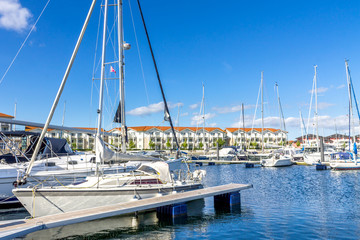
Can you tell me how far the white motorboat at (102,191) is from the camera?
1274 centimetres

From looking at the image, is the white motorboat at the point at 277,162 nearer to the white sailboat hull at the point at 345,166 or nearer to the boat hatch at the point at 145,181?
the white sailboat hull at the point at 345,166

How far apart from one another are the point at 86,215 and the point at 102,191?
2.17 meters

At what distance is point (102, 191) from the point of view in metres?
13.7

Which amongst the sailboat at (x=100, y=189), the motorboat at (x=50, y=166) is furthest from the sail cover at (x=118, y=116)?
the motorboat at (x=50, y=166)

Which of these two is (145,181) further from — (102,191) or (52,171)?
(52,171)

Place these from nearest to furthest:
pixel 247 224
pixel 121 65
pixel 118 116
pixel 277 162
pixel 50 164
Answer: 1. pixel 247 224
2. pixel 118 116
3. pixel 121 65
4. pixel 50 164
5. pixel 277 162

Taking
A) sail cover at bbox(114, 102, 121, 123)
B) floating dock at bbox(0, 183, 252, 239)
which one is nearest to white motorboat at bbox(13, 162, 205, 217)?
floating dock at bbox(0, 183, 252, 239)

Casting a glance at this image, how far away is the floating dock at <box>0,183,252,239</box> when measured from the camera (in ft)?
32.9

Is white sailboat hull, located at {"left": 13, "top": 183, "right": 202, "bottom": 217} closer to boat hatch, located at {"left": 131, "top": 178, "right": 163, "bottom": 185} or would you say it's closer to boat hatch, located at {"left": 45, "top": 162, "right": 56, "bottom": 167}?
boat hatch, located at {"left": 131, "top": 178, "right": 163, "bottom": 185}

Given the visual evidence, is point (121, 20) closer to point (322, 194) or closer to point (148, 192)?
point (148, 192)

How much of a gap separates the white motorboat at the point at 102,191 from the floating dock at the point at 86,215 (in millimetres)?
648

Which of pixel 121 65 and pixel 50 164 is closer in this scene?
pixel 121 65

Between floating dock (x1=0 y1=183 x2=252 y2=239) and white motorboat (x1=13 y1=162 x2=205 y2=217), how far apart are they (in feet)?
2.13

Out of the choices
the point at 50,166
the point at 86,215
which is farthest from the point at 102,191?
the point at 50,166
